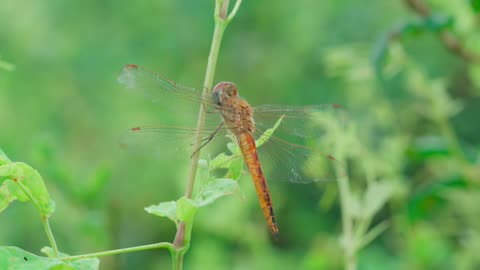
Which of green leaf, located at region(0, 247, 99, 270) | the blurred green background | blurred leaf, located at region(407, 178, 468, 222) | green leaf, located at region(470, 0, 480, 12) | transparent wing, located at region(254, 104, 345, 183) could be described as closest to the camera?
green leaf, located at region(0, 247, 99, 270)

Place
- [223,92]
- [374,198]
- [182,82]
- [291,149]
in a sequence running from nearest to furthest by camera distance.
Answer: [223,92] → [291,149] → [374,198] → [182,82]

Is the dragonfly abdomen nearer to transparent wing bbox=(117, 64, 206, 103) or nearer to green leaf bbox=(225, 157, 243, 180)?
transparent wing bbox=(117, 64, 206, 103)

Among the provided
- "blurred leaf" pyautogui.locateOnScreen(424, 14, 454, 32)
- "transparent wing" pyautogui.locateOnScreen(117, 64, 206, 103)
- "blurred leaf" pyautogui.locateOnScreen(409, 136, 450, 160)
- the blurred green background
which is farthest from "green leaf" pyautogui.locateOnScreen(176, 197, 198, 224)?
the blurred green background

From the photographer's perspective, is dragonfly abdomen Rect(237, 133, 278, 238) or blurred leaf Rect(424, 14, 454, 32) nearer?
dragonfly abdomen Rect(237, 133, 278, 238)

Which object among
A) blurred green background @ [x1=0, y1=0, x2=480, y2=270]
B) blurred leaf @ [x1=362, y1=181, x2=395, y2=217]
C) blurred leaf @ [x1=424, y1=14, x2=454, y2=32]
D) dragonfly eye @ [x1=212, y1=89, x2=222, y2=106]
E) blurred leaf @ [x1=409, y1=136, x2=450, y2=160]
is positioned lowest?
dragonfly eye @ [x1=212, y1=89, x2=222, y2=106]

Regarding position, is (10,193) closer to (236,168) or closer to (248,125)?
(236,168)

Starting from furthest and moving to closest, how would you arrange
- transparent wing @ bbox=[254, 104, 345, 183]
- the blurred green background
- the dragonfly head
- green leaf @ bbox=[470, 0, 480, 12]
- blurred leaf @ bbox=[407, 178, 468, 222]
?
the blurred green background
blurred leaf @ bbox=[407, 178, 468, 222]
green leaf @ bbox=[470, 0, 480, 12]
transparent wing @ bbox=[254, 104, 345, 183]
the dragonfly head

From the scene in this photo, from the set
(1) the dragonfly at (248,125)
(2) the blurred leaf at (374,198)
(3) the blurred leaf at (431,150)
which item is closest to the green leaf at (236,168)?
(1) the dragonfly at (248,125)

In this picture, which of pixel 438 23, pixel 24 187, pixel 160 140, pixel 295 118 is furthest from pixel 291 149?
pixel 24 187
